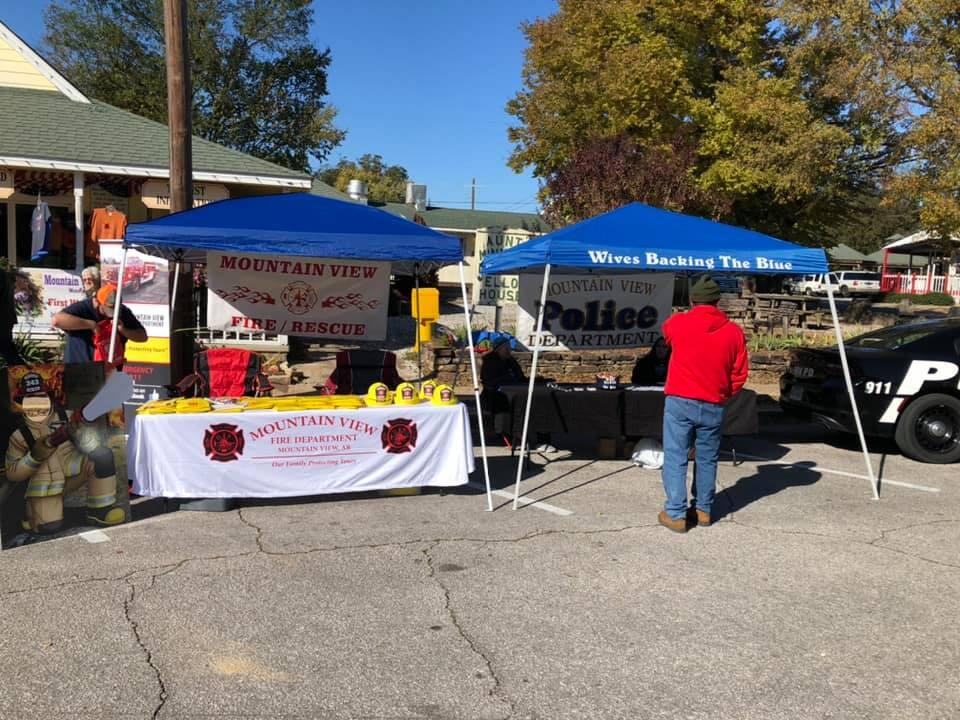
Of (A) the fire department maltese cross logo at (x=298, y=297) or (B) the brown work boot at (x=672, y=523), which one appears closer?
(B) the brown work boot at (x=672, y=523)

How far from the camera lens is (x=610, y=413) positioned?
768 cm

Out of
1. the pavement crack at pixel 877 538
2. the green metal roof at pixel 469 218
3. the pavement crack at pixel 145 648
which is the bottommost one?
the pavement crack at pixel 145 648

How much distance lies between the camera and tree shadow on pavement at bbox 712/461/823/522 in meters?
6.42

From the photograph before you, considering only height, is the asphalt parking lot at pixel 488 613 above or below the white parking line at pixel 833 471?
below

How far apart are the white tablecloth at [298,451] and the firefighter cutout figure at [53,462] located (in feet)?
1.00

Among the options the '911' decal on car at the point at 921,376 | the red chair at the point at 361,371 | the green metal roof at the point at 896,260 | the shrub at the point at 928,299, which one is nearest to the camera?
the '911' decal on car at the point at 921,376

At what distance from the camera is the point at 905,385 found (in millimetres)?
8094

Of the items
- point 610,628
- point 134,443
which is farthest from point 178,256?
point 610,628

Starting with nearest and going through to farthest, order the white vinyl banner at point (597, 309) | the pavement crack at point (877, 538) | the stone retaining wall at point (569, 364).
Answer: the pavement crack at point (877, 538) < the white vinyl banner at point (597, 309) < the stone retaining wall at point (569, 364)

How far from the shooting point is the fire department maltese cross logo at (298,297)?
7.73 metres

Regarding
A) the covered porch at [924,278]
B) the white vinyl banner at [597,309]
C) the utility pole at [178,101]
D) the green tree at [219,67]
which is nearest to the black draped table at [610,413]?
the white vinyl banner at [597,309]

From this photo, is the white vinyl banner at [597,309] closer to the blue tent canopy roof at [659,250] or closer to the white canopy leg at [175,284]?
the blue tent canopy roof at [659,250]

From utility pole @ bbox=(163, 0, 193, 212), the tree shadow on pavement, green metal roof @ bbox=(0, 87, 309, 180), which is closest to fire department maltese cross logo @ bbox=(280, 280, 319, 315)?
utility pole @ bbox=(163, 0, 193, 212)

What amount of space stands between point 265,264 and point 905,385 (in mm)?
6569
